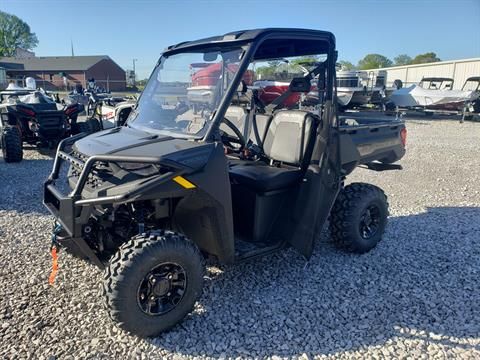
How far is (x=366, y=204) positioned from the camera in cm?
392

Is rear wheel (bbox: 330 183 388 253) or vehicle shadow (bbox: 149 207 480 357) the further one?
rear wheel (bbox: 330 183 388 253)

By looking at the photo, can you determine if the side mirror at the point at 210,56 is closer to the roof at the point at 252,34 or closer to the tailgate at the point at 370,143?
the roof at the point at 252,34

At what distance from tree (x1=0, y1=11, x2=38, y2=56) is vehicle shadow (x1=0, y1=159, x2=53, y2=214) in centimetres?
8471

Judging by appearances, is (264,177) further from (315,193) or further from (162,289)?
(162,289)

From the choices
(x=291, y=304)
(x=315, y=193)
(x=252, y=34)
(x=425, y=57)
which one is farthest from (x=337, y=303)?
(x=425, y=57)

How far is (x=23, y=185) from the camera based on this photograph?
656 cm

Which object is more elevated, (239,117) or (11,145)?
(239,117)

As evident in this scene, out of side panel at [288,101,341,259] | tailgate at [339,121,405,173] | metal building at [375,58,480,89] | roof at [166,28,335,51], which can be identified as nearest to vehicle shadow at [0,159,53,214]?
roof at [166,28,335,51]

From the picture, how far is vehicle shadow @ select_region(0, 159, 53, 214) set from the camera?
17.8ft

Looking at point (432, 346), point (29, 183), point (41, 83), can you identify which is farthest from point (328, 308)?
point (41, 83)

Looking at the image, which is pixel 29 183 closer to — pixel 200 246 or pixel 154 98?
pixel 154 98

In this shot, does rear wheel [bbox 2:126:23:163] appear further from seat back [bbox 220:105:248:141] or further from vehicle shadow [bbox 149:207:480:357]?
vehicle shadow [bbox 149:207:480:357]

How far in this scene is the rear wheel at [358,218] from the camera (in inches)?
152

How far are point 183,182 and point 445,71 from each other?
2871 cm
